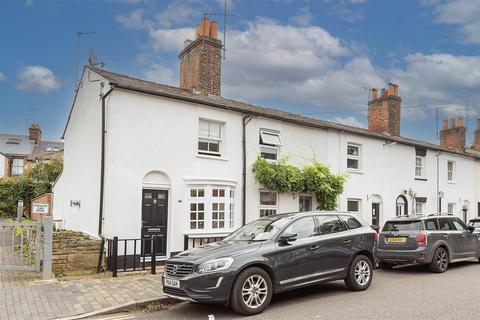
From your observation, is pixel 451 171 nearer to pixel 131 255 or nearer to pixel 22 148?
pixel 131 255

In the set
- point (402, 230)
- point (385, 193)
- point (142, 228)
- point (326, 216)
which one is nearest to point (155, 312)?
point (326, 216)

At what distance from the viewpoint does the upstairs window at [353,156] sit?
19.1 m

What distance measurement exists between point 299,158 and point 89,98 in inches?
317

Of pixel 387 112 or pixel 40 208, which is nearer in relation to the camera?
pixel 40 208

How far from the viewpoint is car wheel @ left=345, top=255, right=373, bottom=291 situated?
8.71m

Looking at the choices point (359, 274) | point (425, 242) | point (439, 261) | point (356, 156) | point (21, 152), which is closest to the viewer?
point (359, 274)

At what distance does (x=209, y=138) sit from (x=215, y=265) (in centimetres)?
787

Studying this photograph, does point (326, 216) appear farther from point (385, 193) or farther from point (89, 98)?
point (385, 193)

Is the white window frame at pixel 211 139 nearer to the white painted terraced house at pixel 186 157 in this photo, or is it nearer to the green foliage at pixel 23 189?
the white painted terraced house at pixel 186 157

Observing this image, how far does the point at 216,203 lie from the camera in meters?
14.0

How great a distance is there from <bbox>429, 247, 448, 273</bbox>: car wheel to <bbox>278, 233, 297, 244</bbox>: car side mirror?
5.74 metres

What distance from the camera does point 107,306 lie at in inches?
297

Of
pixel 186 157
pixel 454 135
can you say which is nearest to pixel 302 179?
pixel 186 157

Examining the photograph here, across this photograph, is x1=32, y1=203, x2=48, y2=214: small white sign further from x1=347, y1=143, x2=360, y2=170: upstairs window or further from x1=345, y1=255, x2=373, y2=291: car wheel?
x1=347, y1=143, x2=360, y2=170: upstairs window
